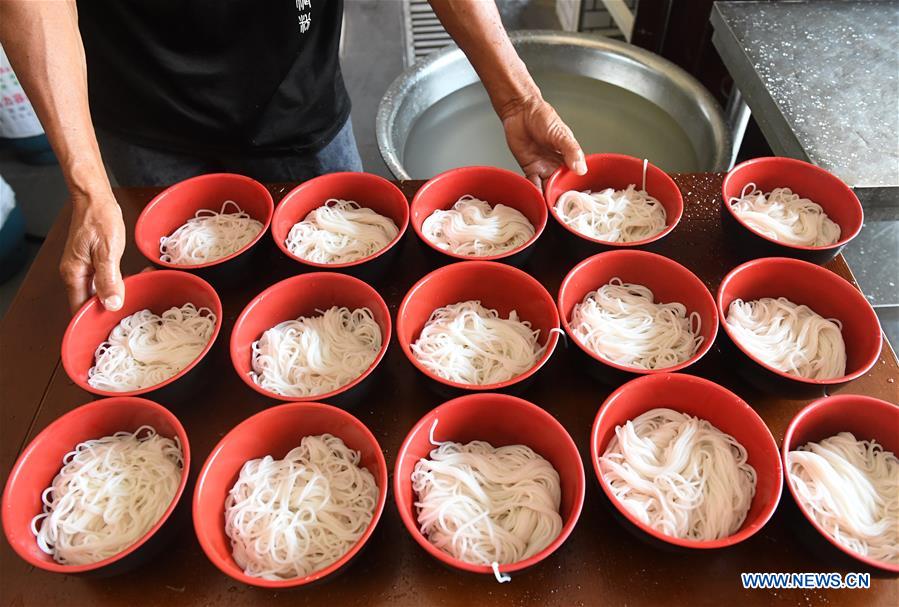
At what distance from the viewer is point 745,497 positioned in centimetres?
123

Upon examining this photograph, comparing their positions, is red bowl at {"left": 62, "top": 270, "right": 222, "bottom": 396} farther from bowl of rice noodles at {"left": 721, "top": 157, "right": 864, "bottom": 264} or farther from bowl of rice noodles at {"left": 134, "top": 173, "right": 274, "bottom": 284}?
bowl of rice noodles at {"left": 721, "top": 157, "right": 864, "bottom": 264}

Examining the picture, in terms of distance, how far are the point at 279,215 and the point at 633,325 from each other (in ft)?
3.28

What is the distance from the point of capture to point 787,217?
172 cm

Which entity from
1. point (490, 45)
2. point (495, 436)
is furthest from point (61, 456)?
point (490, 45)

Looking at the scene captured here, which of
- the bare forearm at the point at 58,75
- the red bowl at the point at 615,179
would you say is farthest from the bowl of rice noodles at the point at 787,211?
the bare forearm at the point at 58,75

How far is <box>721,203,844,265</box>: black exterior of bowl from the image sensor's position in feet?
5.13

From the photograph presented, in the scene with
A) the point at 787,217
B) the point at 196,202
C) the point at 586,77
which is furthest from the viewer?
the point at 586,77

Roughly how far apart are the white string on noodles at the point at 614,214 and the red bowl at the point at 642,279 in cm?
16

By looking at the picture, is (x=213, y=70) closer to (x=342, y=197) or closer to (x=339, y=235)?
(x=342, y=197)

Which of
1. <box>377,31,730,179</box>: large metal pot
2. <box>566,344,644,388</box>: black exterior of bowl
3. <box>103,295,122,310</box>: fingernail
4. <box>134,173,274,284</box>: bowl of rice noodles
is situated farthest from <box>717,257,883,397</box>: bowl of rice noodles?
<box>103,295,122,310</box>: fingernail

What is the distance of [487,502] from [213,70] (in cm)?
153

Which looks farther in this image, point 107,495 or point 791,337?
point 791,337

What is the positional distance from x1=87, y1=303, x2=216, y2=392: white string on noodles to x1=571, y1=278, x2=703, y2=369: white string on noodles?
0.93 meters

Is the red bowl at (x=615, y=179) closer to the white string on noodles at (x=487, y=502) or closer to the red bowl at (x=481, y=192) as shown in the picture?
the red bowl at (x=481, y=192)
